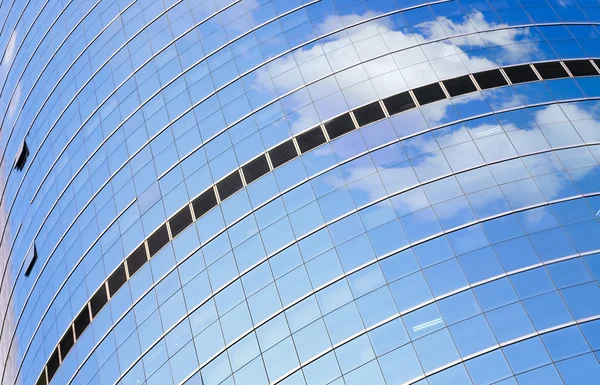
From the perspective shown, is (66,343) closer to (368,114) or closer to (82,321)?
(82,321)

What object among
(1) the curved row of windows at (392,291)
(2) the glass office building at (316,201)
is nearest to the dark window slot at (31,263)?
(2) the glass office building at (316,201)

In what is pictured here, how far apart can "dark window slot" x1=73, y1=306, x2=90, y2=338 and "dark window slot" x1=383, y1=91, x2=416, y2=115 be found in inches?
825

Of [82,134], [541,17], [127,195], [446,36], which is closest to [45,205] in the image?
[82,134]

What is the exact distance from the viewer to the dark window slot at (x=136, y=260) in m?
45.4

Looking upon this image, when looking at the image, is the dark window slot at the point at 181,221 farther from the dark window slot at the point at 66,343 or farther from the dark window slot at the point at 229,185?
the dark window slot at the point at 66,343

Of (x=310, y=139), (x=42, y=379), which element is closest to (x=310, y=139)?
(x=310, y=139)

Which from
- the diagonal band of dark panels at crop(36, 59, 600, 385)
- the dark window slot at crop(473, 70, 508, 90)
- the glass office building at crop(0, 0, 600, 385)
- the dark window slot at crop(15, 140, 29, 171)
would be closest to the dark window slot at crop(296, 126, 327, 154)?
the diagonal band of dark panels at crop(36, 59, 600, 385)

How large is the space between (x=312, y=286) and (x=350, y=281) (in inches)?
78.6

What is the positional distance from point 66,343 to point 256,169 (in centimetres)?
1548

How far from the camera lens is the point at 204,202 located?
4500cm

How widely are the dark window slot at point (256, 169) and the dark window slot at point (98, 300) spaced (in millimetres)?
10810

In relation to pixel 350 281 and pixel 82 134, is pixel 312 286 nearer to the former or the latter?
pixel 350 281

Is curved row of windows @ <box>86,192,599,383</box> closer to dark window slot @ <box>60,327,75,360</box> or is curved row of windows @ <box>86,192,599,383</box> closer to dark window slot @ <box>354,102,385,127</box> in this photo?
dark window slot @ <box>60,327,75,360</box>

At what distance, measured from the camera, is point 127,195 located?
4841 cm
